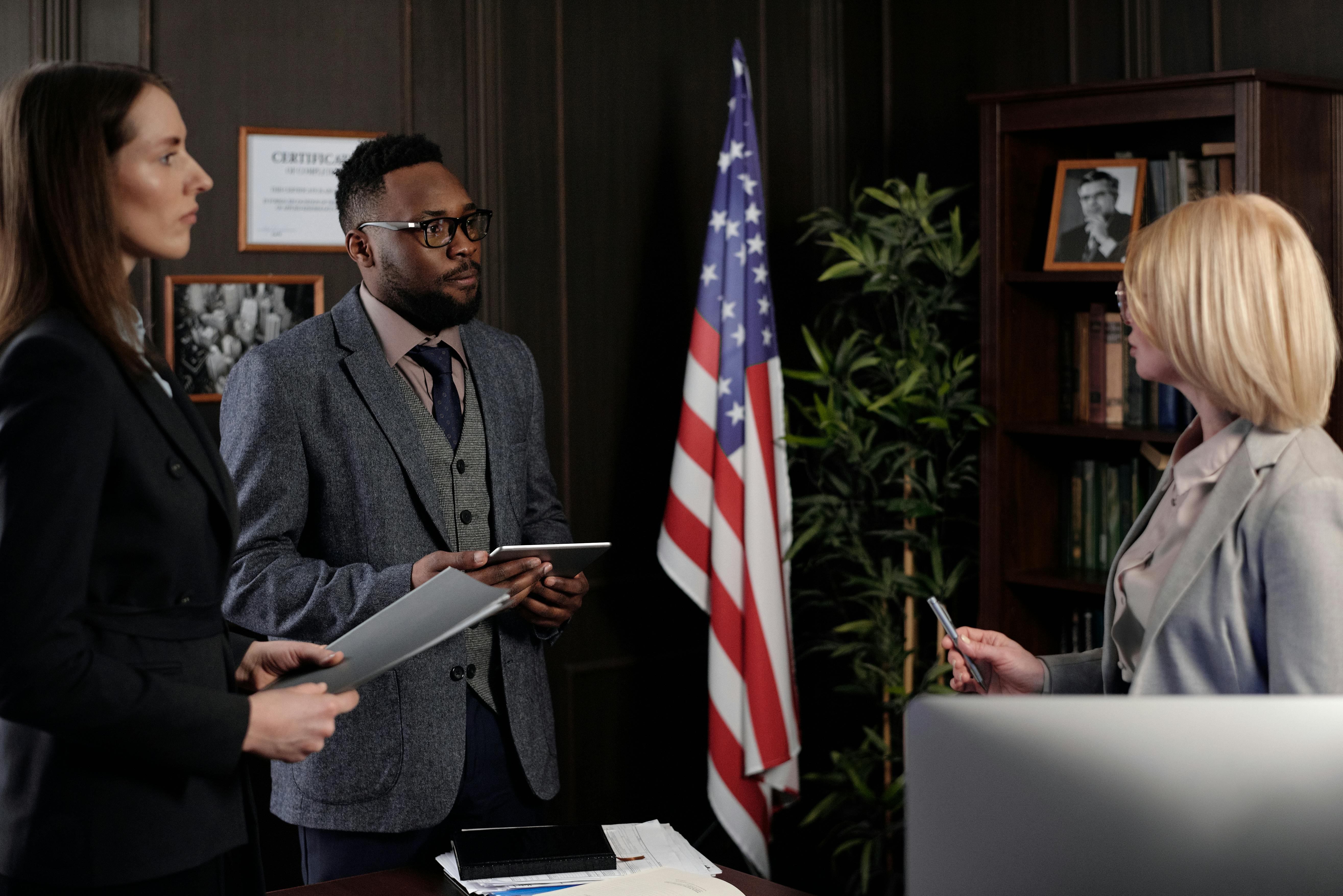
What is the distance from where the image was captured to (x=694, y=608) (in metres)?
3.75

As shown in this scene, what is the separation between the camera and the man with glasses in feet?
6.81

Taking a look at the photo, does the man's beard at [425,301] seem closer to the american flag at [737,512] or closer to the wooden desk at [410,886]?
the wooden desk at [410,886]

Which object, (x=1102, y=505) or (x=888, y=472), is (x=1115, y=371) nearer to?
(x=1102, y=505)

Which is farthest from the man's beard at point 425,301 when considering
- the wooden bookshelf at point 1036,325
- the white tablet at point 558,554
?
the wooden bookshelf at point 1036,325

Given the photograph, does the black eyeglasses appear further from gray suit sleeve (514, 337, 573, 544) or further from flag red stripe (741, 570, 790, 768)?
flag red stripe (741, 570, 790, 768)

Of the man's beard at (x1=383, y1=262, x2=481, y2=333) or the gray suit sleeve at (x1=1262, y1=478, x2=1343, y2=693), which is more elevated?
the man's beard at (x1=383, y1=262, x2=481, y2=333)

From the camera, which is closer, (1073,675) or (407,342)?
(1073,675)

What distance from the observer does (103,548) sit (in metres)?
1.27

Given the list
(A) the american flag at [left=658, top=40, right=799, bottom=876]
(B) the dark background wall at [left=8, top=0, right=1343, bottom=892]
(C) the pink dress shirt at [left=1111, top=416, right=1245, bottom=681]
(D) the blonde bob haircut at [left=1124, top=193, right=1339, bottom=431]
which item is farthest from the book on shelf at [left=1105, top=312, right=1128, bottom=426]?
(D) the blonde bob haircut at [left=1124, top=193, right=1339, bottom=431]

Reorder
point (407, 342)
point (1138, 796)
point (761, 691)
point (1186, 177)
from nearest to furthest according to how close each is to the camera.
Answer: point (1138, 796) → point (407, 342) → point (1186, 177) → point (761, 691)

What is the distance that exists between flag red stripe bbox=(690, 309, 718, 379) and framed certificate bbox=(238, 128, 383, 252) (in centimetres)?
95

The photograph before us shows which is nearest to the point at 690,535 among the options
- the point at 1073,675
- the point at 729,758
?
the point at 729,758

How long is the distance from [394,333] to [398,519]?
1.14 feet

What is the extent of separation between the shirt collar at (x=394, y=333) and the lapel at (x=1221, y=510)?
1.34m
